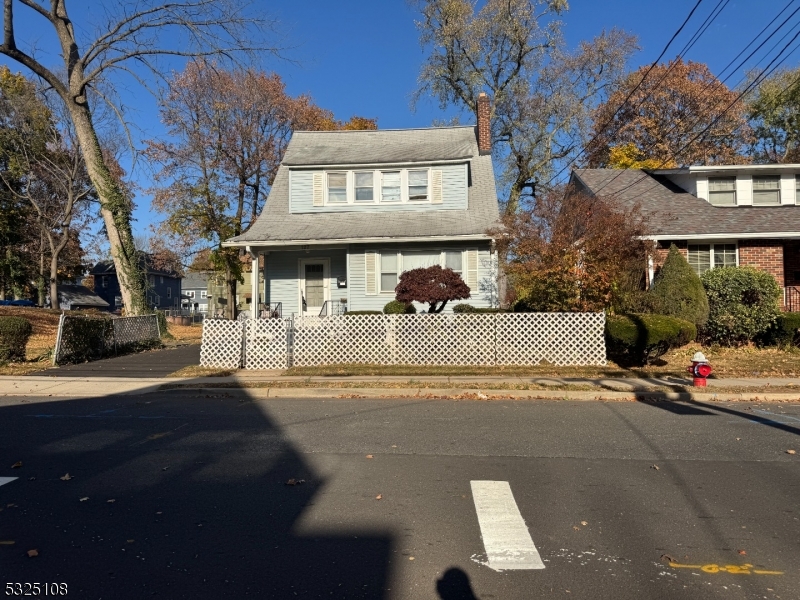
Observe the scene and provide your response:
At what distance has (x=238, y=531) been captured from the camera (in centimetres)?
441

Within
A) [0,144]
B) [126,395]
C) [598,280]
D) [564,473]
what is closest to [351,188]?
[598,280]

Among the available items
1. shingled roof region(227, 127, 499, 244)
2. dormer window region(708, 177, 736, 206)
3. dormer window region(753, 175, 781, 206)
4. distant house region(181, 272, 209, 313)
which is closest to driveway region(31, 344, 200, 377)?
shingled roof region(227, 127, 499, 244)

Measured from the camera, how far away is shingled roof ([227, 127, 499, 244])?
63.3 feet

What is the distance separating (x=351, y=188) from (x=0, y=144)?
25893 millimetres

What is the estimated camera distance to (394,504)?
16.3ft

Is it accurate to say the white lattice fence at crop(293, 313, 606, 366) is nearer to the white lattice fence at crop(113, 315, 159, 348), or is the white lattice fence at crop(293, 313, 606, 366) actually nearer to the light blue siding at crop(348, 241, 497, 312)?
the light blue siding at crop(348, 241, 497, 312)

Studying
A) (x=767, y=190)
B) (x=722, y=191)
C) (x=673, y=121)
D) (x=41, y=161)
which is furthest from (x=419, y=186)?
(x=41, y=161)

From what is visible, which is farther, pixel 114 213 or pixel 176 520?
pixel 114 213

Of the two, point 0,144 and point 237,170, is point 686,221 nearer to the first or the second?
point 237,170

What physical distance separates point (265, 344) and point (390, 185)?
9206mm

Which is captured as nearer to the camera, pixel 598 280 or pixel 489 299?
pixel 598 280

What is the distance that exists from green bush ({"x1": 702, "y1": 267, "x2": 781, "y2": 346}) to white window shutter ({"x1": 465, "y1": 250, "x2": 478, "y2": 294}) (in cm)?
675

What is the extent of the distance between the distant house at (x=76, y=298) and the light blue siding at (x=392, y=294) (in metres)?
54.7

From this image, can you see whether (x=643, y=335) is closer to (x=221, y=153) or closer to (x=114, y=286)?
(x=221, y=153)
